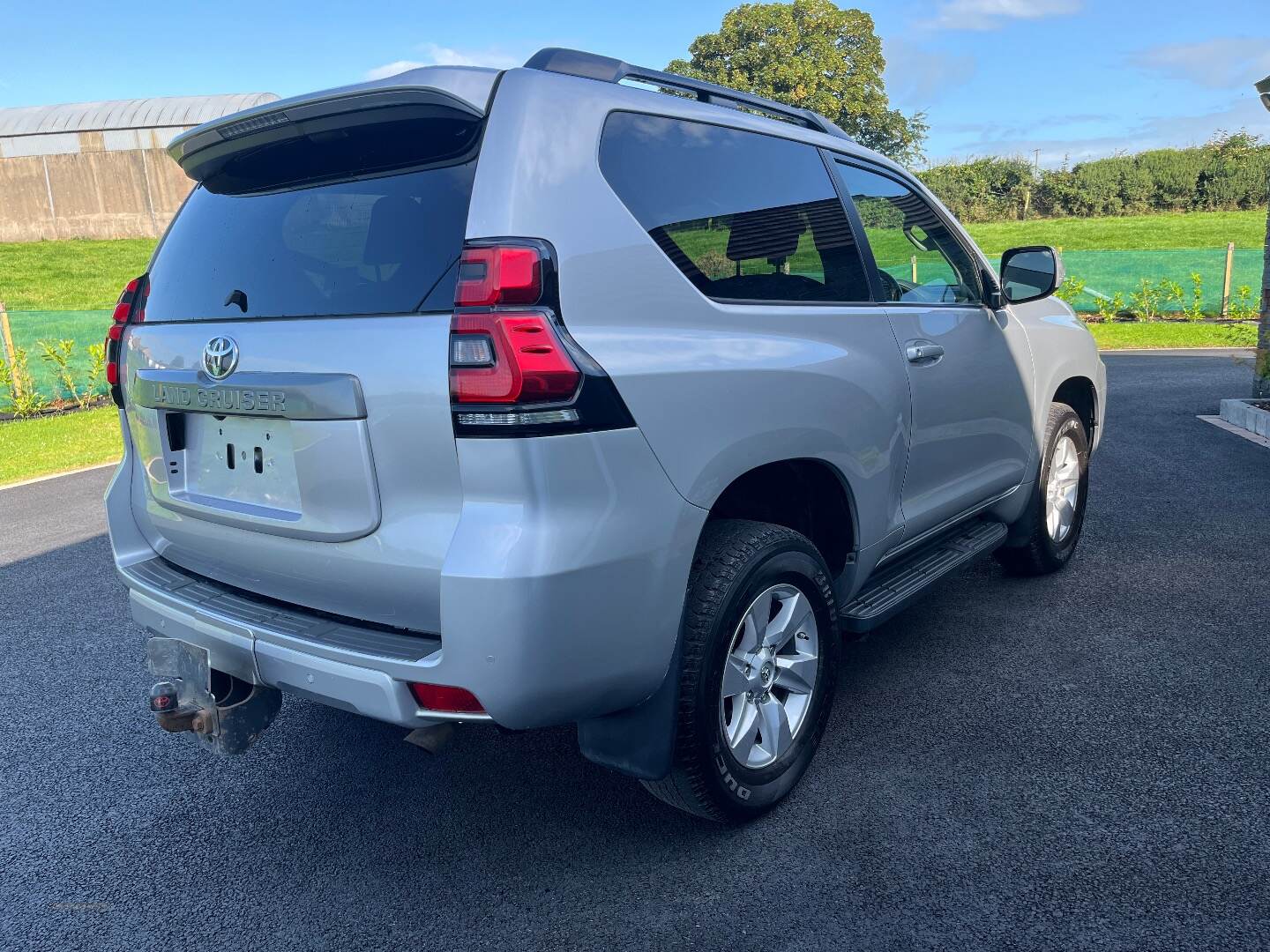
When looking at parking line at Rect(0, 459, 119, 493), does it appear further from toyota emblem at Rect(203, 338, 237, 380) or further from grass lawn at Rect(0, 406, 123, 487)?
toyota emblem at Rect(203, 338, 237, 380)

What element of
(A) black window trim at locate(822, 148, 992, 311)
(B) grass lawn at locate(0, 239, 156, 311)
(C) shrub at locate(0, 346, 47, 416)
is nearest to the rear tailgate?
(A) black window trim at locate(822, 148, 992, 311)

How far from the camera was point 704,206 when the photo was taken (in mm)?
2545

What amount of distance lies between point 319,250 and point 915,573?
2.25 metres

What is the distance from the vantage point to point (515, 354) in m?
1.97

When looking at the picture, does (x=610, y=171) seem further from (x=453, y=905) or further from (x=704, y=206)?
(x=453, y=905)

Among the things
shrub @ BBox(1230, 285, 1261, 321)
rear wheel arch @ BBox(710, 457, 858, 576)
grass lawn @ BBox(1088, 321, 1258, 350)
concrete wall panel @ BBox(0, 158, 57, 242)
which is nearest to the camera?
rear wheel arch @ BBox(710, 457, 858, 576)

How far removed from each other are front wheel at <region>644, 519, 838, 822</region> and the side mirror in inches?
73.3

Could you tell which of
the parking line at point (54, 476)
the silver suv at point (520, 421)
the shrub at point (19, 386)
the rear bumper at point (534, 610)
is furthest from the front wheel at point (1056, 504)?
the shrub at point (19, 386)

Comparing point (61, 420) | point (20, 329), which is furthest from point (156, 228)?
point (61, 420)

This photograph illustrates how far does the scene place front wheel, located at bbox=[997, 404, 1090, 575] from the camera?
4.34 metres

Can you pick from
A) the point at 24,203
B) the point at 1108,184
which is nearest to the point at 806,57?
the point at 1108,184

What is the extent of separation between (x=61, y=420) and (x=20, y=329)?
140 inches

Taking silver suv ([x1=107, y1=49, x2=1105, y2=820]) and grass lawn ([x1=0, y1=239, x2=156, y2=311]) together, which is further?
grass lawn ([x1=0, y1=239, x2=156, y2=311])

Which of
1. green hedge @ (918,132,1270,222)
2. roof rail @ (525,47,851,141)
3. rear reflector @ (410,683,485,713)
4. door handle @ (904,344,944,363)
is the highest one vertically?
green hedge @ (918,132,1270,222)
